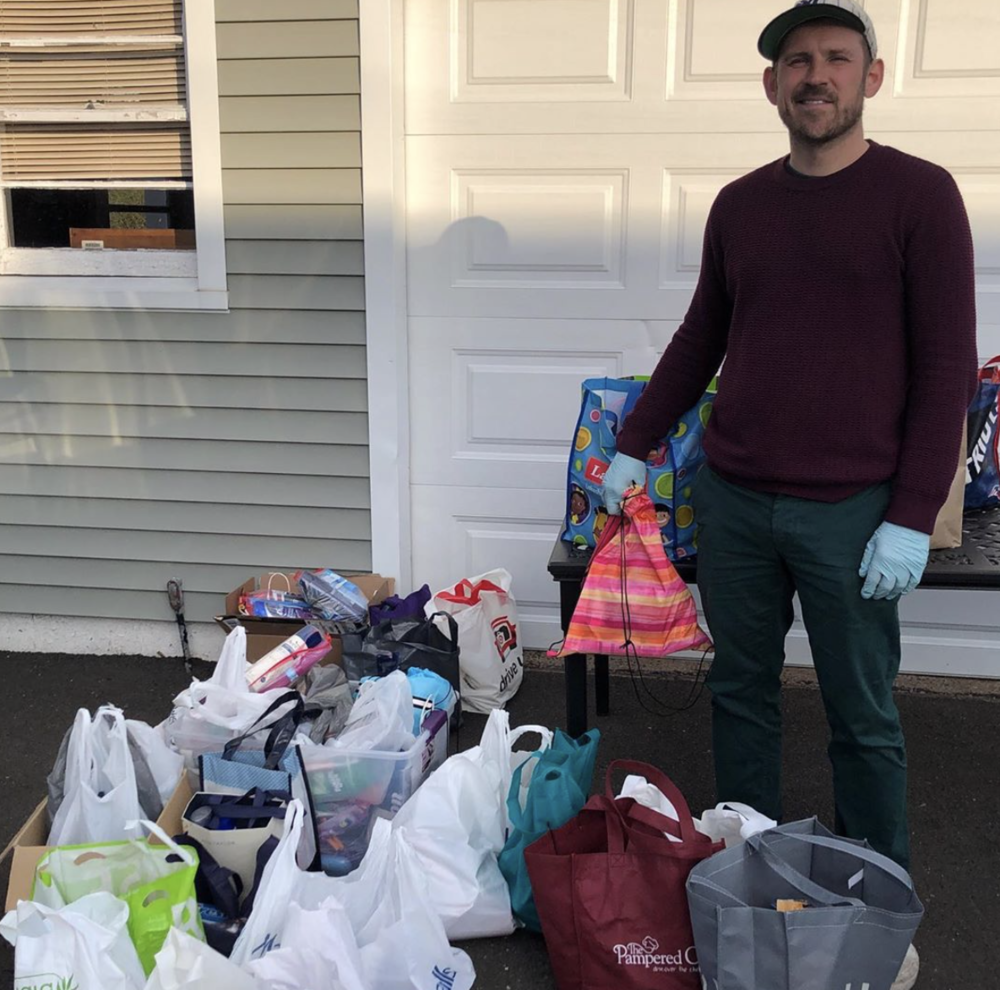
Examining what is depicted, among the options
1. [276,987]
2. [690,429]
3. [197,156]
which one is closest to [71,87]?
[197,156]

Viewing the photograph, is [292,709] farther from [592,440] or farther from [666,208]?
[666,208]

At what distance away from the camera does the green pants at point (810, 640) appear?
2.17 meters

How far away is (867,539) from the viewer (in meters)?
2.15

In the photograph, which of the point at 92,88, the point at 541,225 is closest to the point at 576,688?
the point at 541,225

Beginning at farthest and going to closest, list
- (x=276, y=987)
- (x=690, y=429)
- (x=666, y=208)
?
(x=666, y=208) < (x=690, y=429) < (x=276, y=987)

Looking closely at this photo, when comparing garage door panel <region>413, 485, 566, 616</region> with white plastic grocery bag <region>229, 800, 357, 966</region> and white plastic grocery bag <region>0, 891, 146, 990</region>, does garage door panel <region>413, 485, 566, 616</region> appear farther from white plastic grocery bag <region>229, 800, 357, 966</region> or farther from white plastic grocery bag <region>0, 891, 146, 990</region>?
white plastic grocery bag <region>0, 891, 146, 990</region>

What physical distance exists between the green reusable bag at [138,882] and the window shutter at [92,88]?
2406mm

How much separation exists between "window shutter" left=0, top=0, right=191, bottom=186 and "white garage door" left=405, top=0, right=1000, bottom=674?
0.83 m

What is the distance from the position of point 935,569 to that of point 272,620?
2052mm

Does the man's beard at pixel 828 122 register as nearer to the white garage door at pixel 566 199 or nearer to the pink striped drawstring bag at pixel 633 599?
the pink striped drawstring bag at pixel 633 599

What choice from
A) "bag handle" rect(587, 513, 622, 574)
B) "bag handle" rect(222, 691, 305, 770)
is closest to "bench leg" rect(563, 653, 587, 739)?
"bag handle" rect(587, 513, 622, 574)

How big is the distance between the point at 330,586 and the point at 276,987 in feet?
5.49

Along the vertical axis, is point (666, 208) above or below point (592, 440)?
above

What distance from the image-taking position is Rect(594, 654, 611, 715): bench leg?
340 cm
